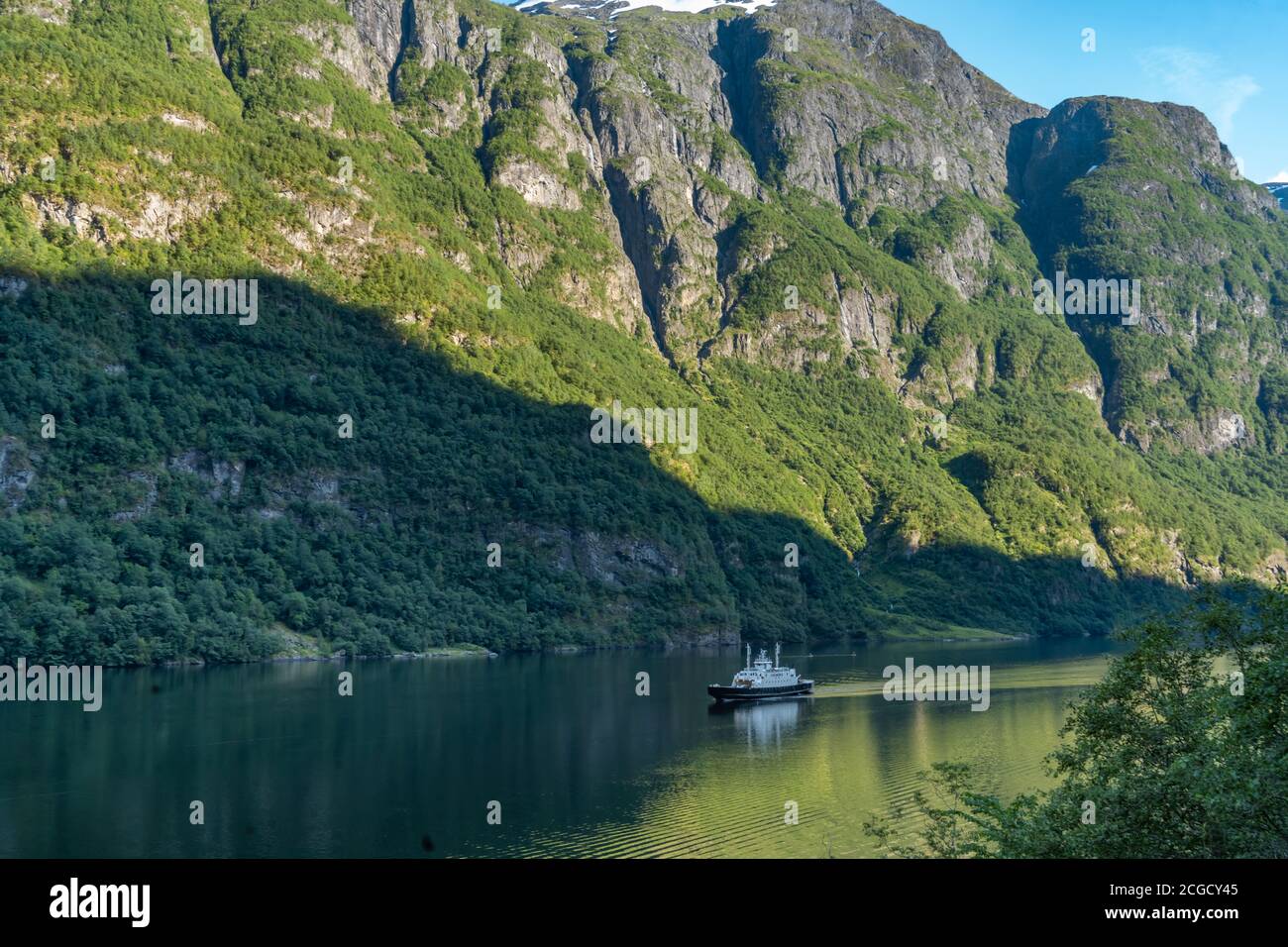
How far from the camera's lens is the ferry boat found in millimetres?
114812

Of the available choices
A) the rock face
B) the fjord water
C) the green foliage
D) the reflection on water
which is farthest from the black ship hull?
the rock face

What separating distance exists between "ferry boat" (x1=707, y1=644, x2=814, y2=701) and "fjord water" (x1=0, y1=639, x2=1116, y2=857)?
77.4 inches

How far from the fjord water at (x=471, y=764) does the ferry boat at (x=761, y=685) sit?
6.45 feet

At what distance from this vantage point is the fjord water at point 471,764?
2133 inches

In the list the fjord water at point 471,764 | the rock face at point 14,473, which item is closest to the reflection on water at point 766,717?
the fjord water at point 471,764

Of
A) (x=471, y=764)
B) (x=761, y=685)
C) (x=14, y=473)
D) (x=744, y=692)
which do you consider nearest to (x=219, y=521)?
(x=14, y=473)

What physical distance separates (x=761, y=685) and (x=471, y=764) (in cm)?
4938

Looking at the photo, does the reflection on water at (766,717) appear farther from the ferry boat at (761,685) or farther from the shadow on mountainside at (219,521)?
the shadow on mountainside at (219,521)

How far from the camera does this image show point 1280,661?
77.3 ft
